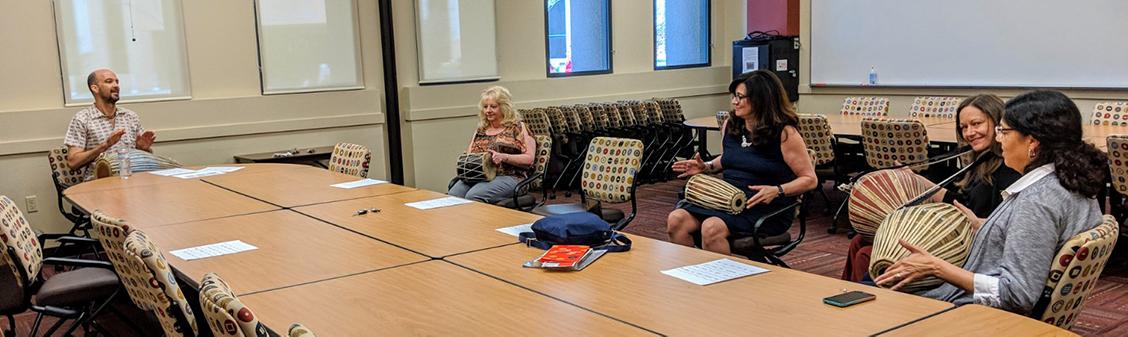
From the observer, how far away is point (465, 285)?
108 inches

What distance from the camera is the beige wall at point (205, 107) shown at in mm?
6422

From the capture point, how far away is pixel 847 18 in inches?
389

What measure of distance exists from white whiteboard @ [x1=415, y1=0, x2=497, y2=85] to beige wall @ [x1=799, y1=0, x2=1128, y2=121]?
142 inches

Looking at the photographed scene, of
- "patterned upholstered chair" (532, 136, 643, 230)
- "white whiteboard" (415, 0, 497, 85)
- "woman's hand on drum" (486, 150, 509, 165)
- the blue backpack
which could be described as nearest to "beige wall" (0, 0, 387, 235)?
"white whiteboard" (415, 0, 497, 85)

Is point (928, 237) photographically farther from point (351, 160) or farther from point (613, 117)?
point (613, 117)

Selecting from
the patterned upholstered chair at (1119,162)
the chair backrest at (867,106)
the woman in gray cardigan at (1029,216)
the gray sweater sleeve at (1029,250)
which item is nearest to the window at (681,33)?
the chair backrest at (867,106)

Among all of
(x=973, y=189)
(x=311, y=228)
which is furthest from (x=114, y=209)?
(x=973, y=189)

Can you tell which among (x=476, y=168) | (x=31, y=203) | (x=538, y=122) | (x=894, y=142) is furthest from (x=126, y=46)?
(x=894, y=142)

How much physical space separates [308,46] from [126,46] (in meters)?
1.43

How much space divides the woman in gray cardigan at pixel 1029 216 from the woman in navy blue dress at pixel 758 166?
1.51 meters

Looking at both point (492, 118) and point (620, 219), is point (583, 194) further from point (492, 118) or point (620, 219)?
point (492, 118)

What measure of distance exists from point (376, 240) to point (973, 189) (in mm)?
2268

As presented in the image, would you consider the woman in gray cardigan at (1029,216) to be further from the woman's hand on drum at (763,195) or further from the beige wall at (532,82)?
the beige wall at (532,82)

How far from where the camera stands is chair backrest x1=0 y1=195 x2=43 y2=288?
3.49m
